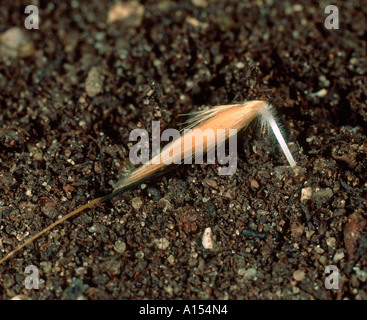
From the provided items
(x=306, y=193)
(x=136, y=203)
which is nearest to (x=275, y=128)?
(x=306, y=193)

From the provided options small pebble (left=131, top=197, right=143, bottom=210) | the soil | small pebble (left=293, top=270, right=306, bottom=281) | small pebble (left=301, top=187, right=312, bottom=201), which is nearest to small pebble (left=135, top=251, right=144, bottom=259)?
the soil

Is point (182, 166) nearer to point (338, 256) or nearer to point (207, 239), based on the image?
point (207, 239)

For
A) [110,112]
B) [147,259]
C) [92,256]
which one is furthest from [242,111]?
[92,256]

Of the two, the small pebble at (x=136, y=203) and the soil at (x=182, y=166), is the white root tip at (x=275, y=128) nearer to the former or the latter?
the soil at (x=182, y=166)

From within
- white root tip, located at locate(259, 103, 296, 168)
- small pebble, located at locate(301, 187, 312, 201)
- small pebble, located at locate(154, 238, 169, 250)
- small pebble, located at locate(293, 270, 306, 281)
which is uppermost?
white root tip, located at locate(259, 103, 296, 168)

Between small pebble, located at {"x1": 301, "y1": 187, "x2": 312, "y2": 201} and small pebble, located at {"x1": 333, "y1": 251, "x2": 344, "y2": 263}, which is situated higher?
small pebble, located at {"x1": 301, "y1": 187, "x2": 312, "y2": 201}

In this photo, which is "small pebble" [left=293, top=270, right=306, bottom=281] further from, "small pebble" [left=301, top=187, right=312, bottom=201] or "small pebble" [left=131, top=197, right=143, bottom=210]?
"small pebble" [left=131, top=197, right=143, bottom=210]

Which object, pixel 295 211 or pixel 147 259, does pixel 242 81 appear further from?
pixel 147 259

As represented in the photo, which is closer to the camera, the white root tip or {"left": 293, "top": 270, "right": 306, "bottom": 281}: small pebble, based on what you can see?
{"left": 293, "top": 270, "right": 306, "bottom": 281}: small pebble
